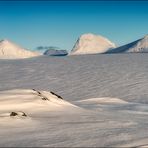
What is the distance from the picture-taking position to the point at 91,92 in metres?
20.8

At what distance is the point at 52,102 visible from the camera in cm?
988

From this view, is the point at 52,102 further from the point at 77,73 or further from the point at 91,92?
the point at 77,73

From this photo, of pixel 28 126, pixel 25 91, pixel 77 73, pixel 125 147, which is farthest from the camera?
pixel 77 73

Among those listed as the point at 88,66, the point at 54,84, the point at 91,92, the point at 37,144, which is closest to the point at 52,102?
the point at 37,144

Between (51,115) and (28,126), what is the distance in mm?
1329

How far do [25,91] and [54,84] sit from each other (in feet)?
41.0

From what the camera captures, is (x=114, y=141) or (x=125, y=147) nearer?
(x=125, y=147)

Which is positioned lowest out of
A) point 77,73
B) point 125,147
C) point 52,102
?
point 125,147

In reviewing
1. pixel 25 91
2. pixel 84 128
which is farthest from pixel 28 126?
pixel 25 91

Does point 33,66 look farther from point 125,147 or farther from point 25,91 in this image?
point 125,147

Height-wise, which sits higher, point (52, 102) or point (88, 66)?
point (88, 66)

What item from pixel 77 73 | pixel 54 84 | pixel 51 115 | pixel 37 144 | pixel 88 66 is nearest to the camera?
pixel 37 144

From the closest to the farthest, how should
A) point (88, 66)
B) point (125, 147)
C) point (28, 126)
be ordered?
1. point (125, 147)
2. point (28, 126)
3. point (88, 66)

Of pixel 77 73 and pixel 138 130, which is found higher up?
pixel 77 73
